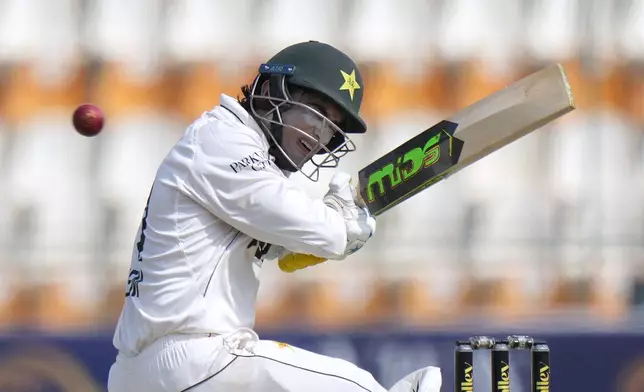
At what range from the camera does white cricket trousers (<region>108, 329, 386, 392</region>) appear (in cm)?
256

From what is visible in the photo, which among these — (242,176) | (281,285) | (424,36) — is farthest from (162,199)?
(424,36)

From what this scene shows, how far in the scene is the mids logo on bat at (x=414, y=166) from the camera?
117 inches

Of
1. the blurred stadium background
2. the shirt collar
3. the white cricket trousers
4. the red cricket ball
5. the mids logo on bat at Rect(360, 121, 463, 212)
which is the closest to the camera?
the white cricket trousers

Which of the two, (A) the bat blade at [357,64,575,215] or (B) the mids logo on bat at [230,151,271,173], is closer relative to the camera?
(B) the mids logo on bat at [230,151,271,173]

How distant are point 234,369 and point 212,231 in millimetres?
321

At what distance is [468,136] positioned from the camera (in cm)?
293

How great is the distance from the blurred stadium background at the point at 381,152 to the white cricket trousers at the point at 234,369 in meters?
1.88

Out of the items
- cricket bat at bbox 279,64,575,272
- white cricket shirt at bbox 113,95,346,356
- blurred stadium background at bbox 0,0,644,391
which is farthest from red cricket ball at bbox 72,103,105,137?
white cricket shirt at bbox 113,95,346,356

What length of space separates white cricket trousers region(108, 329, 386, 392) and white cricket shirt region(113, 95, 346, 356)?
0.04 m

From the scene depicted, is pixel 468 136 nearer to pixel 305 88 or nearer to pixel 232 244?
pixel 305 88

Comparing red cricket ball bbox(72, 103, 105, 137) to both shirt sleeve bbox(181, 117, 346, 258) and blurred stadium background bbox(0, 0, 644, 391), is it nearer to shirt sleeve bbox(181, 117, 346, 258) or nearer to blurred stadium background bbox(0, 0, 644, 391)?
blurred stadium background bbox(0, 0, 644, 391)

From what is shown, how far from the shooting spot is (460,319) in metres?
4.52

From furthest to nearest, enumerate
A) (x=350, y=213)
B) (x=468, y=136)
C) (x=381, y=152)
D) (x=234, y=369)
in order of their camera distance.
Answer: (x=381, y=152) → (x=468, y=136) → (x=350, y=213) → (x=234, y=369)

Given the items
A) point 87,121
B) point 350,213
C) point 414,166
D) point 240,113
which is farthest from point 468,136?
point 87,121
